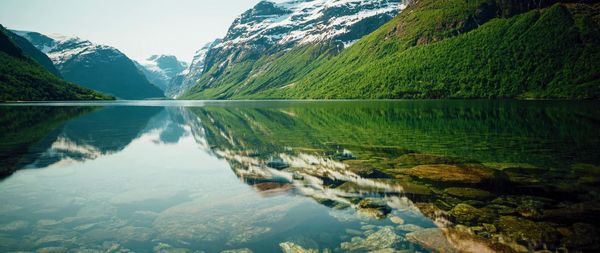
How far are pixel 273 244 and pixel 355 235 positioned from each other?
3.45 m

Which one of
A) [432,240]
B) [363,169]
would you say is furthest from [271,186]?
[432,240]

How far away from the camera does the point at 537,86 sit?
189500 millimetres

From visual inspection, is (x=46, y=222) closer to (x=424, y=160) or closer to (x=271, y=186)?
(x=271, y=186)

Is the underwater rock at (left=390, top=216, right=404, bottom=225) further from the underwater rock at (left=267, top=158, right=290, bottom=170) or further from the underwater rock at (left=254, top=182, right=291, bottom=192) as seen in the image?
the underwater rock at (left=267, top=158, right=290, bottom=170)

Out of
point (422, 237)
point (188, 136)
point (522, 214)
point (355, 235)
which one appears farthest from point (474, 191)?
point (188, 136)

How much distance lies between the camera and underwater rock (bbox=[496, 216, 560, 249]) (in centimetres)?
1316

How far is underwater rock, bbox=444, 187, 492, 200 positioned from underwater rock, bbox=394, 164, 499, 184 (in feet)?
6.16

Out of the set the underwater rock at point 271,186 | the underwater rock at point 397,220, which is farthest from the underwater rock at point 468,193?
the underwater rock at point 271,186

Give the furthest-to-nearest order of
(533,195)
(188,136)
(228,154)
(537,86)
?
1. (537,86)
2. (188,136)
3. (228,154)
4. (533,195)

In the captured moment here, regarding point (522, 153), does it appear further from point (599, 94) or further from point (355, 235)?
point (599, 94)

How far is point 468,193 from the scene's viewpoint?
19844mm

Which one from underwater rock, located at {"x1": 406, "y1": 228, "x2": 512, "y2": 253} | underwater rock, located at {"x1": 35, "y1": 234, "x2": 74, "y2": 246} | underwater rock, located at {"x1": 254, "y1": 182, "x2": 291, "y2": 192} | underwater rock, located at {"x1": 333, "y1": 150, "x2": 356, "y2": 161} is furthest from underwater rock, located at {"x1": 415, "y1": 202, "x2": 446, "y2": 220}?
underwater rock, located at {"x1": 35, "y1": 234, "x2": 74, "y2": 246}

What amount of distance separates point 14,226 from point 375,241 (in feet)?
53.3

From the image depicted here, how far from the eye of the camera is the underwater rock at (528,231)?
13.2 meters
